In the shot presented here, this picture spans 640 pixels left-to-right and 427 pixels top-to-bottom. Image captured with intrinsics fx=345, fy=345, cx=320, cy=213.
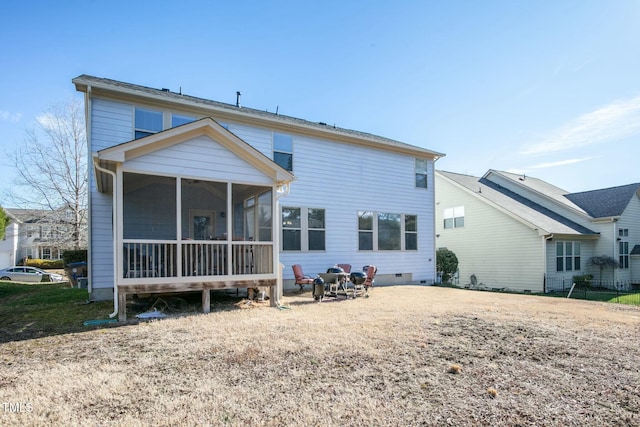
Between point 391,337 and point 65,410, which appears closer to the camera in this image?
point 65,410

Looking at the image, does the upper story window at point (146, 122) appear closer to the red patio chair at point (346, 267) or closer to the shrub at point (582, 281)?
the red patio chair at point (346, 267)

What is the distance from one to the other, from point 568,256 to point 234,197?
17061mm

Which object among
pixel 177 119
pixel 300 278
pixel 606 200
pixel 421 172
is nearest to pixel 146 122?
pixel 177 119

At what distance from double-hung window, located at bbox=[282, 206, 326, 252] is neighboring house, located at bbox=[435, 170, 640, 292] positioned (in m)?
10.7

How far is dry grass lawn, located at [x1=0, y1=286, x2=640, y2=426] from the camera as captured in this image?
3.05m

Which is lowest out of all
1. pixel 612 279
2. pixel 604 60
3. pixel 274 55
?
pixel 612 279

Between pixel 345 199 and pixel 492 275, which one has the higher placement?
pixel 345 199

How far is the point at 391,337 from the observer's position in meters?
5.64

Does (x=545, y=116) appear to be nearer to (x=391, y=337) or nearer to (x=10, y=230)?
(x=391, y=337)

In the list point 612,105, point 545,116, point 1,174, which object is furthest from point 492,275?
point 1,174

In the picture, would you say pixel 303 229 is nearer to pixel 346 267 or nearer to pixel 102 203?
pixel 346 267

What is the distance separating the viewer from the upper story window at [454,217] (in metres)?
20.1

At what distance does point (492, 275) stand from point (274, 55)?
15.2 metres

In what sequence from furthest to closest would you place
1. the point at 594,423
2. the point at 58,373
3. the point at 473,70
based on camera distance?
the point at 473,70, the point at 58,373, the point at 594,423
